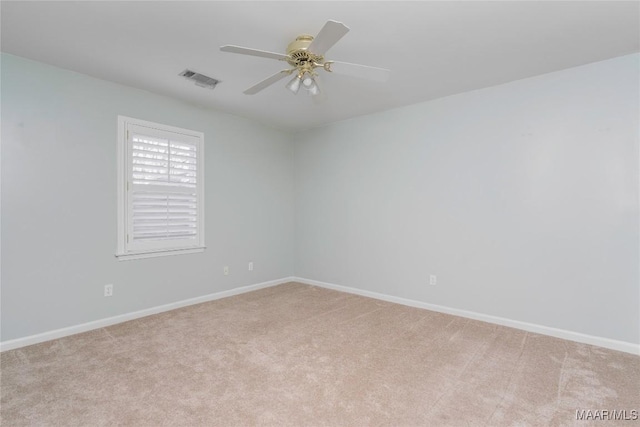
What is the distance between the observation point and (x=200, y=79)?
3.12 meters

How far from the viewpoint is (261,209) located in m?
4.77

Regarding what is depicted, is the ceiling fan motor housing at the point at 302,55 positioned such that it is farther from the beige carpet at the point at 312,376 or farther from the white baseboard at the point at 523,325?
the white baseboard at the point at 523,325

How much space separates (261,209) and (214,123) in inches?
55.3

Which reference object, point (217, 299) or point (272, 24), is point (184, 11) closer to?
point (272, 24)

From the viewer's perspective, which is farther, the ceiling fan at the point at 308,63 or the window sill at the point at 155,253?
the window sill at the point at 155,253

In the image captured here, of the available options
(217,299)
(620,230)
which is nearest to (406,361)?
(620,230)

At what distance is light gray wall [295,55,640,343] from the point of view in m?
2.69

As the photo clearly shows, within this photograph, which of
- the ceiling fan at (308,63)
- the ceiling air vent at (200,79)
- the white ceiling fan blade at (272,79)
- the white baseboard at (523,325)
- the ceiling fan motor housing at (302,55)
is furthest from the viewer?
the ceiling air vent at (200,79)

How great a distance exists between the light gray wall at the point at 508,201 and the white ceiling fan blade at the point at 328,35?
2.25 m

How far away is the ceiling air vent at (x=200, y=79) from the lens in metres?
2.99

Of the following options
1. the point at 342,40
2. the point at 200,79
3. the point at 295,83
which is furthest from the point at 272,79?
the point at 200,79

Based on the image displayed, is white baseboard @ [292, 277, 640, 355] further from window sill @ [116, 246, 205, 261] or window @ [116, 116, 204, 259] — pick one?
window @ [116, 116, 204, 259]
